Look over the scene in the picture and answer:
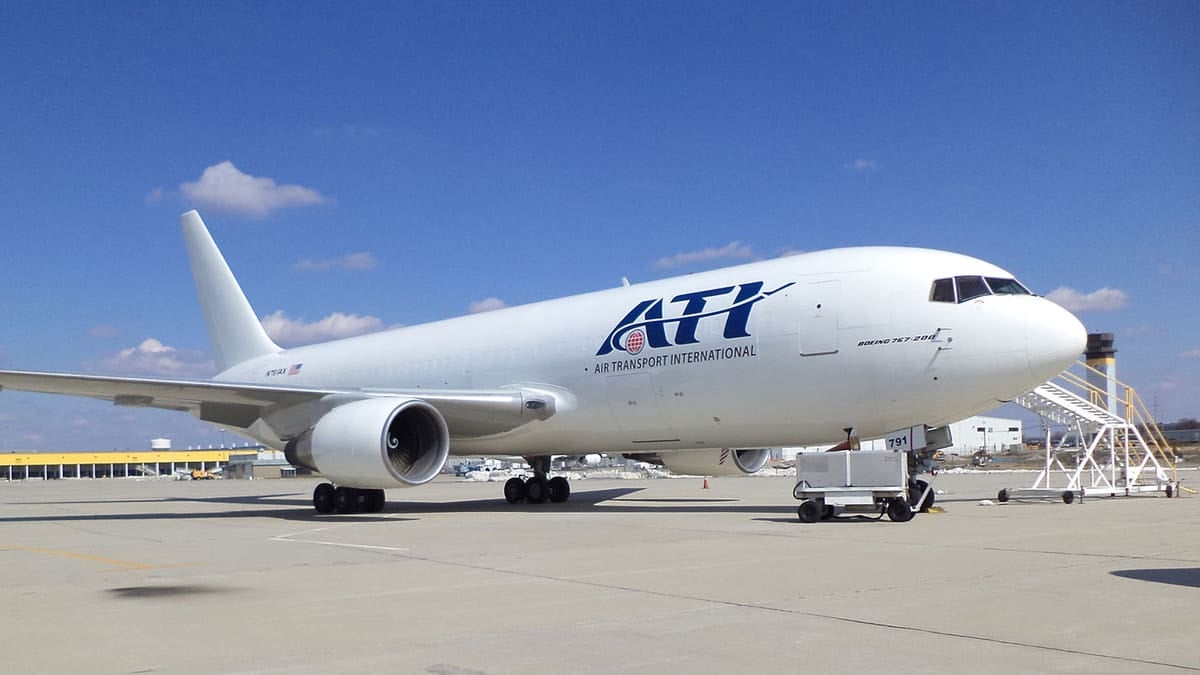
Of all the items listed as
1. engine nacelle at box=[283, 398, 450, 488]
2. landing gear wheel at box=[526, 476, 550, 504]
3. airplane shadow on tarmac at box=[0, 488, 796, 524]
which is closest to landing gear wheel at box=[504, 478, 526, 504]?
landing gear wheel at box=[526, 476, 550, 504]

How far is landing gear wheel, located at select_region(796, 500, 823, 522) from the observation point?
13836mm

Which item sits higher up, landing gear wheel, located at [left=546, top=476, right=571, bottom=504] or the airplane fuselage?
the airplane fuselage

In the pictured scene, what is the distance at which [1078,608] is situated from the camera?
631cm

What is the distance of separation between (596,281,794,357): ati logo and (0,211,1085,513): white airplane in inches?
0.9

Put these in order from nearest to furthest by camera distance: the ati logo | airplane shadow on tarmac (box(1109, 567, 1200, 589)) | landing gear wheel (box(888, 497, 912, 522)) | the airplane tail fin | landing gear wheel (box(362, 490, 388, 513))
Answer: airplane shadow on tarmac (box(1109, 567, 1200, 589)), landing gear wheel (box(888, 497, 912, 522)), the ati logo, landing gear wheel (box(362, 490, 388, 513)), the airplane tail fin

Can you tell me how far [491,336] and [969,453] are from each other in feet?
236

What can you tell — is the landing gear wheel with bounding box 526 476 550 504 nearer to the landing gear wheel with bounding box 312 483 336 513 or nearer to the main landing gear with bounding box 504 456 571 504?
the main landing gear with bounding box 504 456 571 504

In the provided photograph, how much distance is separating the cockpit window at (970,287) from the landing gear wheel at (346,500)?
10621 mm

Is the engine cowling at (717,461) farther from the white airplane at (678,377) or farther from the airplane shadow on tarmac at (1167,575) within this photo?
the airplane shadow on tarmac at (1167,575)

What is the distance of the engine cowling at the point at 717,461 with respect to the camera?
63.3ft

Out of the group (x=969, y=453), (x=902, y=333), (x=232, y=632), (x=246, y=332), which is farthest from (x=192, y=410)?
(x=969, y=453)

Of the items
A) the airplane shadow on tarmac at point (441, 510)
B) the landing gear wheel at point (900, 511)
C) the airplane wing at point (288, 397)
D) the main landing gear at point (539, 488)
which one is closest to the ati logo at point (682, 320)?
the airplane wing at point (288, 397)

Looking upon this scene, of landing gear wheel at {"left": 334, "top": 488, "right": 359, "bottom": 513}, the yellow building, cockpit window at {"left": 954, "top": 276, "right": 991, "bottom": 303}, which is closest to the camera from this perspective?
cockpit window at {"left": 954, "top": 276, "right": 991, "bottom": 303}

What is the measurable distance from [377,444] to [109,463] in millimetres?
90121
